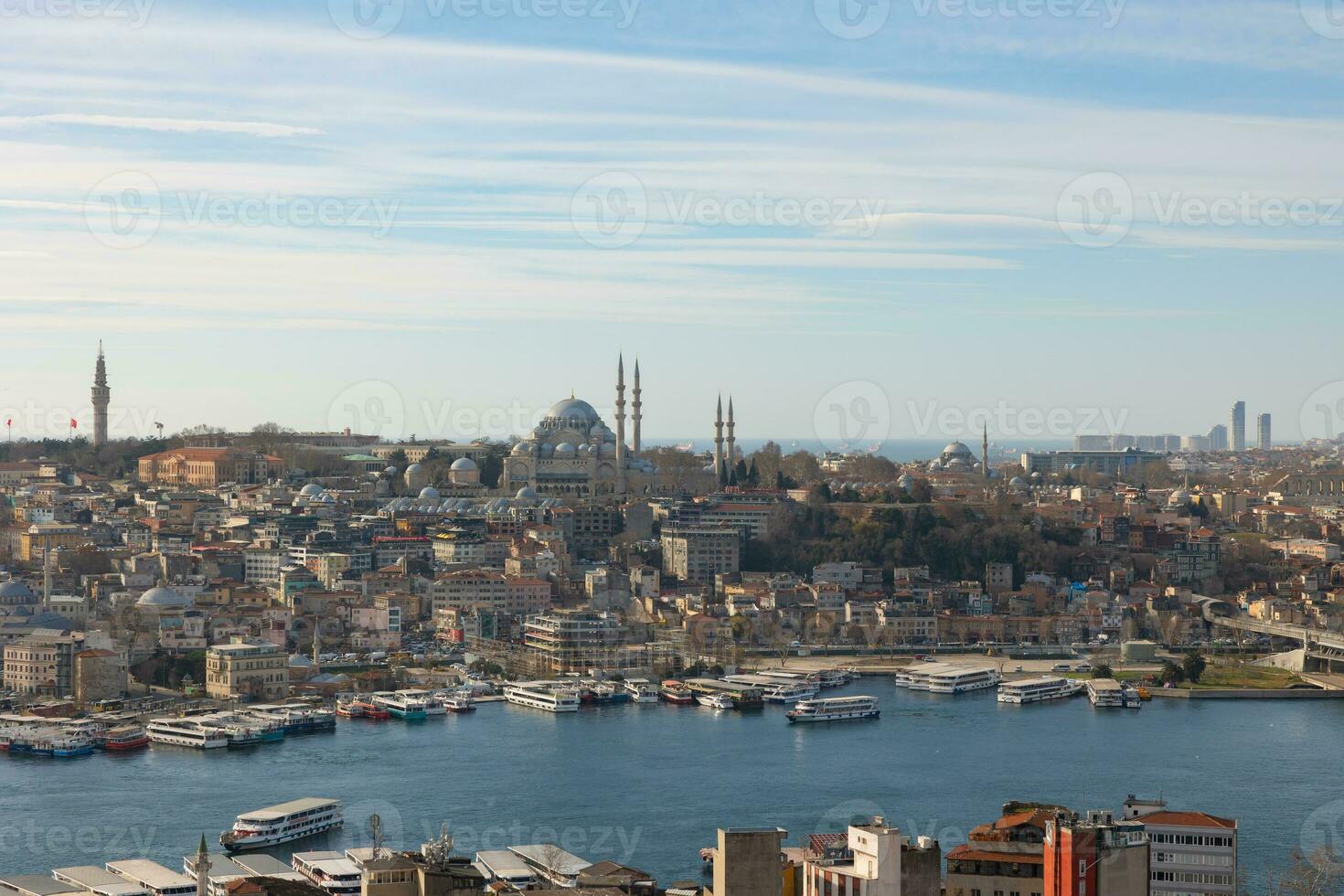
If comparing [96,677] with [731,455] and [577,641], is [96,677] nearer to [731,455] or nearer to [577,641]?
[577,641]

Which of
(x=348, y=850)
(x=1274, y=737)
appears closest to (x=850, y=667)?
(x=1274, y=737)

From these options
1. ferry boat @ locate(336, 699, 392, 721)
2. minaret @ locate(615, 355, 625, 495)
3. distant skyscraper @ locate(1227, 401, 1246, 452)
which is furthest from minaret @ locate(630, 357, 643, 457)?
distant skyscraper @ locate(1227, 401, 1246, 452)

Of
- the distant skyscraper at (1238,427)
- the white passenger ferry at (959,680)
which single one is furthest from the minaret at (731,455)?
the distant skyscraper at (1238,427)

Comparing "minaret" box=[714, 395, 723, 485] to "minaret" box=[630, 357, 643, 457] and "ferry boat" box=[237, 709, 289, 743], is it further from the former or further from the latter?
"ferry boat" box=[237, 709, 289, 743]

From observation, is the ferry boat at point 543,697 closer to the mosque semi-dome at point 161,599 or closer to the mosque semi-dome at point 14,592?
the mosque semi-dome at point 161,599

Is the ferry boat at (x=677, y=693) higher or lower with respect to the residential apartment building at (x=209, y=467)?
lower

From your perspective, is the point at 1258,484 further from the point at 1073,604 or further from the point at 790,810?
the point at 790,810

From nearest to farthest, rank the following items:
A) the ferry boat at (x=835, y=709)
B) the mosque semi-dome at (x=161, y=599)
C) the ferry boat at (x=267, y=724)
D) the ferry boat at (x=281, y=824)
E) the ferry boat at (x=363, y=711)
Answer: the ferry boat at (x=281, y=824) < the ferry boat at (x=267, y=724) < the ferry boat at (x=835, y=709) < the ferry boat at (x=363, y=711) < the mosque semi-dome at (x=161, y=599)
